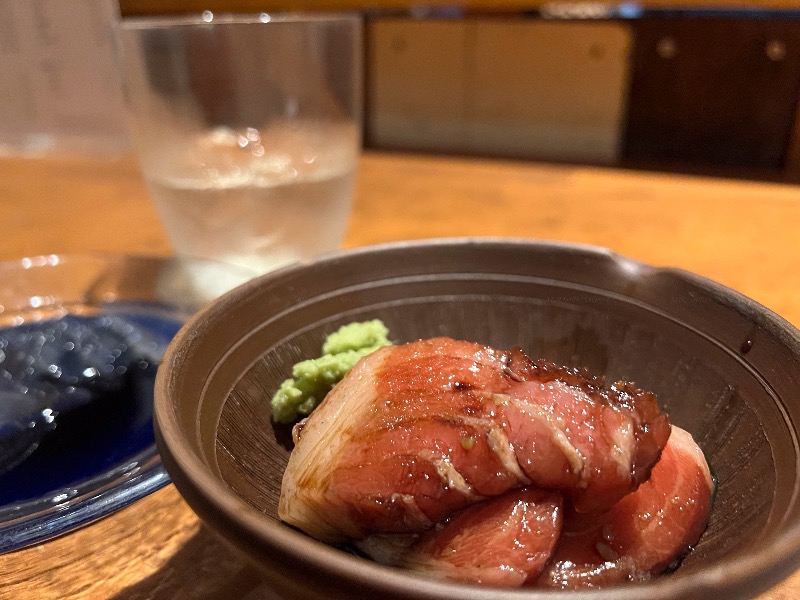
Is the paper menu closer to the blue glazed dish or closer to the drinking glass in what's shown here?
the drinking glass

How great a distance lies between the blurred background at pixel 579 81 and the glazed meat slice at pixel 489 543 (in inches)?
97.6

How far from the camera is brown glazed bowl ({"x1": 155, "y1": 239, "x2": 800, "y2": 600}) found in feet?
1.99

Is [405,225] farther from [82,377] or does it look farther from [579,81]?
[579,81]

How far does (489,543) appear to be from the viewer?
77 cm

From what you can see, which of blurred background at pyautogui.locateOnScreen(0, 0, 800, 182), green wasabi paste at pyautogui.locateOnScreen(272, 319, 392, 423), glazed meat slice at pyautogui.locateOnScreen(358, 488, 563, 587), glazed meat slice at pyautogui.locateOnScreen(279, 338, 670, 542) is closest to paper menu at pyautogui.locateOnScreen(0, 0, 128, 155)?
blurred background at pyautogui.locateOnScreen(0, 0, 800, 182)

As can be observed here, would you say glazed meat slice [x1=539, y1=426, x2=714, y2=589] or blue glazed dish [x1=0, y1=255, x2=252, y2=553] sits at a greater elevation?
glazed meat slice [x1=539, y1=426, x2=714, y2=589]

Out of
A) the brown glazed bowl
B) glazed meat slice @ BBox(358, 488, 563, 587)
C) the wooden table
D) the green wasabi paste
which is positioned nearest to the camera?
the brown glazed bowl

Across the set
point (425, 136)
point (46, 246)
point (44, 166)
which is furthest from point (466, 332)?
point (425, 136)

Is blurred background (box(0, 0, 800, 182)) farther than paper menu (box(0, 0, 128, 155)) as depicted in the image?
Yes

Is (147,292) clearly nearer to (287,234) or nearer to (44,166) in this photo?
(287,234)

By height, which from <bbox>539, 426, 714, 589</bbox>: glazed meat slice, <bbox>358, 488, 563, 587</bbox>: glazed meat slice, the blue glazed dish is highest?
<bbox>358, 488, 563, 587</bbox>: glazed meat slice

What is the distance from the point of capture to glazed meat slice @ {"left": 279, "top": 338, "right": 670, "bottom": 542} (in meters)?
0.79

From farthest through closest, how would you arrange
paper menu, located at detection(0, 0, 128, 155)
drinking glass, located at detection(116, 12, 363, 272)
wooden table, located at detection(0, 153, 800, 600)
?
paper menu, located at detection(0, 0, 128, 155), drinking glass, located at detection(116, 12, 363, 272), wooden table, located at detection(0, 153, 800, 600)

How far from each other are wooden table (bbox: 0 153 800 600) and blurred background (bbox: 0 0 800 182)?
10.3 inches
